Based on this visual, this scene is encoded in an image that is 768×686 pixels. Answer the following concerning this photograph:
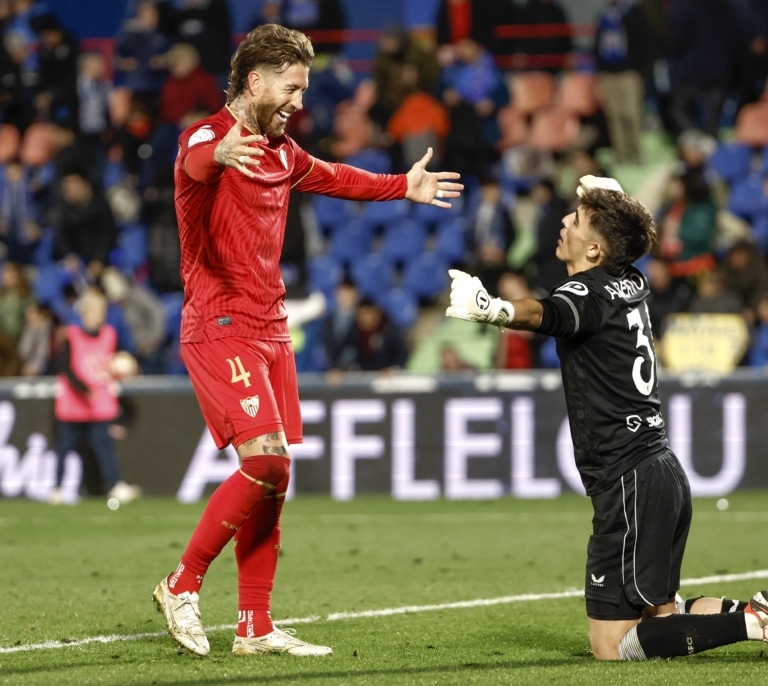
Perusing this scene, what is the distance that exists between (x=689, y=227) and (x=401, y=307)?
3.12 metres

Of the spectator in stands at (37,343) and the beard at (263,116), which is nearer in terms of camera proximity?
the beard at (263,116)

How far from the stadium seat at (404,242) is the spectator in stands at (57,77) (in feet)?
14.5

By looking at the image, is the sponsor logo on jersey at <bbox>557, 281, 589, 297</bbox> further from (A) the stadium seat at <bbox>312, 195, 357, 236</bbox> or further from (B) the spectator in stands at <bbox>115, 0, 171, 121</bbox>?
(B) the spectator in stands at <bbox>115, 0, 171, 121</bbox>

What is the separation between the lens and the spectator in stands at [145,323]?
14.6 m

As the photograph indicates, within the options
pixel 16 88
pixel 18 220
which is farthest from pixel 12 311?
pixel 16 88

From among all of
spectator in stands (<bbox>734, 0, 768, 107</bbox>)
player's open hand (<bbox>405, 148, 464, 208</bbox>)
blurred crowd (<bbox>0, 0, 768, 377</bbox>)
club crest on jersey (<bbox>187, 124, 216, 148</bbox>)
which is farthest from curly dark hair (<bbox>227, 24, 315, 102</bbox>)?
spectator in stands (<bbox>734, 0, 768, 107</bbox>)

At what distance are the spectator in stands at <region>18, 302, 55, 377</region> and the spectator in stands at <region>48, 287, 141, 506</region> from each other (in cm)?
164

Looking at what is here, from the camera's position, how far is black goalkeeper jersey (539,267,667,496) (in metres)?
4.88

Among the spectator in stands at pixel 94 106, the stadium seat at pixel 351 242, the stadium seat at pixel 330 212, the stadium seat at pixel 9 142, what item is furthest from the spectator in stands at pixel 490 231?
the stadium seat at pixel 9 142

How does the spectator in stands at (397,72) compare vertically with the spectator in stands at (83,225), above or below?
above

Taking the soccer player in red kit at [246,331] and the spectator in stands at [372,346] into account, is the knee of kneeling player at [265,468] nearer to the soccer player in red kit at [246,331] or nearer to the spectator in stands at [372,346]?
the soccer player in red kit at [246,331]

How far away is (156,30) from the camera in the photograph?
17406 mm

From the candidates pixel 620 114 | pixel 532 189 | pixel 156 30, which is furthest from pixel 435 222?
pixel 156 30

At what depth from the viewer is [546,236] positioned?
14.4 meters
